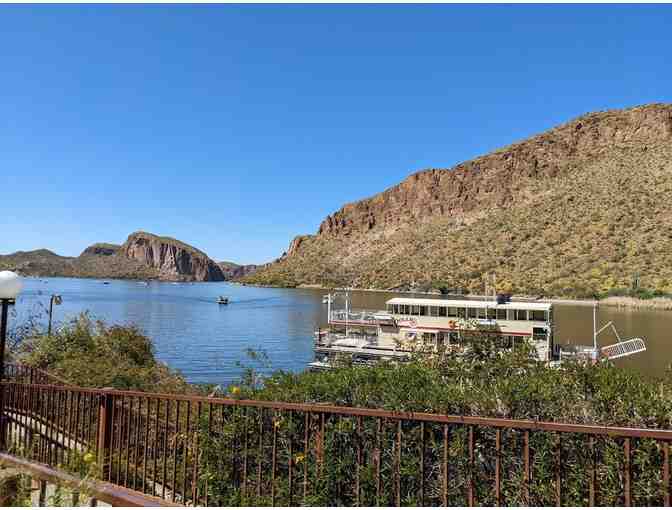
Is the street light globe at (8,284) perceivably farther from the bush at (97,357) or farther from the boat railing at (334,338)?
the boat railing at (334,338)

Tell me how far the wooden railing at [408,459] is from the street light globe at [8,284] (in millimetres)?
2822

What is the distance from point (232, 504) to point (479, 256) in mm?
95809

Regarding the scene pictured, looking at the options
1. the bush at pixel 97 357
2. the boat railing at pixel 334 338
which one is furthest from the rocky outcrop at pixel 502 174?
the bush at pixel 97 357

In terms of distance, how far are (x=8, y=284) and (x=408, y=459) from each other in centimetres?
584

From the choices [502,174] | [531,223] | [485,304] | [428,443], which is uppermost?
[502,174]

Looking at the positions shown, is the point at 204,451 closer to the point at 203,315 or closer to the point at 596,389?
the point at 596,389

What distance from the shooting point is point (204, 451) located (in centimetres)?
455

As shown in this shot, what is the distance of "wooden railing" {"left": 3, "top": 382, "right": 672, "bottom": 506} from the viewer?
3240 millimetres

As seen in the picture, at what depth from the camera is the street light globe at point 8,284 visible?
6340mm

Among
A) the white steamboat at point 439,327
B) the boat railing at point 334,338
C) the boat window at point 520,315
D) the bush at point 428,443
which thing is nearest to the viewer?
the bush at point 428,443

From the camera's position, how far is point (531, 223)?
312 feet

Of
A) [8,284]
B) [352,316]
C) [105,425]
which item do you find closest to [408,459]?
[105,425]

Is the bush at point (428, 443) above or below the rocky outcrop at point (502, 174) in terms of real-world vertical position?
below

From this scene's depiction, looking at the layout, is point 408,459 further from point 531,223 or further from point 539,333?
point 531,223
